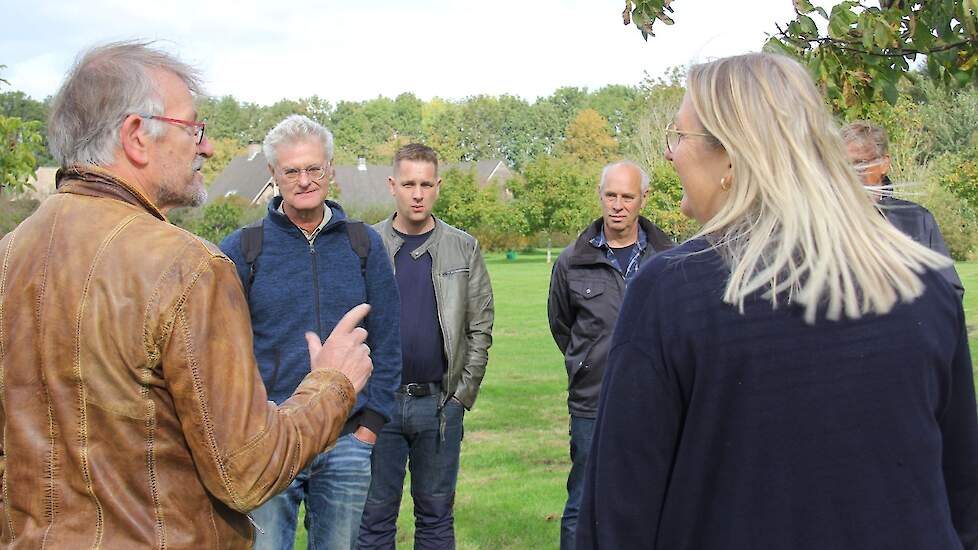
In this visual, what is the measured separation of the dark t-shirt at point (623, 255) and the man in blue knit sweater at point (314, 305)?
182cm

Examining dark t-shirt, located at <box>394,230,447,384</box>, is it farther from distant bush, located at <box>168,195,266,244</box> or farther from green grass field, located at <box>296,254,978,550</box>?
distant bush, located at <box>168,195,266,244</box>

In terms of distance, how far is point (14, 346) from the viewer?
7.60ft

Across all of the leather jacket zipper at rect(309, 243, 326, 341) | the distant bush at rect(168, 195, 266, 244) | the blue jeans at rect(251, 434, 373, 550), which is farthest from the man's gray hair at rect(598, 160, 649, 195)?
the distant bush at rect(168, 195, 266, 244)

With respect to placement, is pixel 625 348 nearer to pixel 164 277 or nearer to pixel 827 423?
pixel 827 423

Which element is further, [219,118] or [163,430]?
[219,118]

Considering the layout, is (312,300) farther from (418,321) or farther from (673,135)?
(673,135)

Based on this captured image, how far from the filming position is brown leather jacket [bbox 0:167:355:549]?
2.25 meters

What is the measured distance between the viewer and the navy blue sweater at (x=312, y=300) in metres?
4.34

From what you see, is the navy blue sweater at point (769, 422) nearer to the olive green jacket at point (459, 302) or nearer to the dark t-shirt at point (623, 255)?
the olive green jacket at point (459, 302)

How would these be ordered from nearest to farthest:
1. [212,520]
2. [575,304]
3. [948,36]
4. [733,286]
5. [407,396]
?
1. [733,286]
2. [212,520]
3. [948,36]
4. [407,396]
5. [575,304]

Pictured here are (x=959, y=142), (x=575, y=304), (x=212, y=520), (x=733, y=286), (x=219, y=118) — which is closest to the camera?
(x=733, y=286)

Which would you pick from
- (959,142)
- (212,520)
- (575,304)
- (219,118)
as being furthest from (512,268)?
(219,118)

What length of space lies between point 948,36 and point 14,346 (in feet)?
13.2

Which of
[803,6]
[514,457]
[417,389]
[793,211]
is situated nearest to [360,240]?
[417,389]
